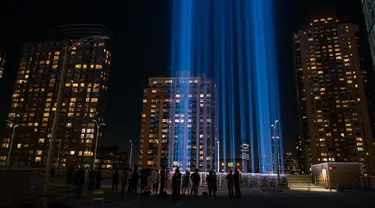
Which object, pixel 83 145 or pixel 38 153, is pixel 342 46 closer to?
pixel 83 145

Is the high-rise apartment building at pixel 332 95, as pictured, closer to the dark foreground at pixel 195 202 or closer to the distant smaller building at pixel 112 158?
the distant smaller building at pixel 112 158

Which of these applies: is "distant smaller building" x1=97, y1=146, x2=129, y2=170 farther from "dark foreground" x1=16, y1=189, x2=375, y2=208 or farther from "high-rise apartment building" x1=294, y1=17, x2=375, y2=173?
"dark foreground" x1=16, y1=189, x2=375, y2=208

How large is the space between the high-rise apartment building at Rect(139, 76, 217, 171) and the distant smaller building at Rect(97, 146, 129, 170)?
28225mm

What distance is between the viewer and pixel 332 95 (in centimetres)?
14562

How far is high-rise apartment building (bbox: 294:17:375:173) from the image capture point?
137 metres

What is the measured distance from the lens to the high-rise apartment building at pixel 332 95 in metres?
137

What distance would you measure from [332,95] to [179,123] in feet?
288

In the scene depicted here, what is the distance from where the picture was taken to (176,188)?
16906mm

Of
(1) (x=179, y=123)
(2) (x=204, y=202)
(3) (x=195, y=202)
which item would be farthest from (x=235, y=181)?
(1) (x=179, y=123)

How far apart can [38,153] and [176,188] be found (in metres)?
130

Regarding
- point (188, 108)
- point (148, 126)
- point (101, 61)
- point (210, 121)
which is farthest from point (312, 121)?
point (101, 61)

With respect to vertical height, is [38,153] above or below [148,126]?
below

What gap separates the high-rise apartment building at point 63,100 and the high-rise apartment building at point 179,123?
35.0 metres

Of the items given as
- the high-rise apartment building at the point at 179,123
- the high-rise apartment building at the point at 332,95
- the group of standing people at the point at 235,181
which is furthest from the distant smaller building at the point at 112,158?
the group of standing people at the point at 235,181
